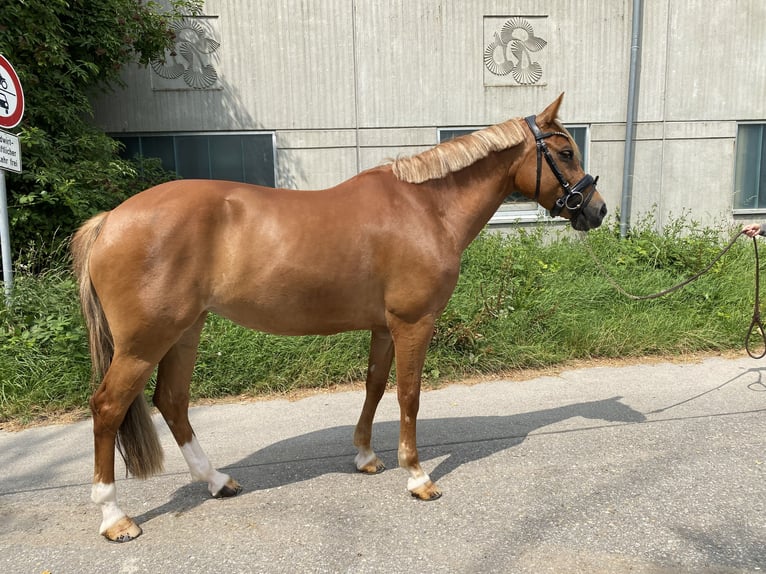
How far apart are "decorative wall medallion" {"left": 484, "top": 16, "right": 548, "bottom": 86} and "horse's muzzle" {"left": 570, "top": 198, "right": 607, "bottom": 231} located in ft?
19.0

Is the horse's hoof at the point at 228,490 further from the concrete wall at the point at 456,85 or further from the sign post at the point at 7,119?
the concrete wall at the point at 456,85

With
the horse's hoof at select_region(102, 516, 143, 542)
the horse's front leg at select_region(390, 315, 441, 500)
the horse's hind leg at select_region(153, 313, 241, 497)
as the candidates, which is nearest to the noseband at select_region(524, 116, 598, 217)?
the horse's front leg at select_region(390, 315, 441, 500)

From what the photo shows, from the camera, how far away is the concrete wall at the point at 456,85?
7578 millimetres

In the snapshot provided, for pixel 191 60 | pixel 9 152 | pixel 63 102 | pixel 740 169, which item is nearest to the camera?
pixel 9 152

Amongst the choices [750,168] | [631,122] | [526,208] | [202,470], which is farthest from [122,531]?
[750,168]

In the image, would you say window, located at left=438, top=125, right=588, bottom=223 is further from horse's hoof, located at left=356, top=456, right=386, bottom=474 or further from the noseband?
horse's hoof, located at left=356, top=456, right=386, bottom=474

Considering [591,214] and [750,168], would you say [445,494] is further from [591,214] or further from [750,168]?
[750,168]

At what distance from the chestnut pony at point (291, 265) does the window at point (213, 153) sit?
215 inches

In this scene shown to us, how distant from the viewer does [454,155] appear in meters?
2.88

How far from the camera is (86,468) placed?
3.12 metres

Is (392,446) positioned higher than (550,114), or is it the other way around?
(550,114)

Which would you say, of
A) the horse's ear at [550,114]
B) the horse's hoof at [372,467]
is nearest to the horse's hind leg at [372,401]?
the horse's hoof at [372,467]

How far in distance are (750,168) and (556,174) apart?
8178mm

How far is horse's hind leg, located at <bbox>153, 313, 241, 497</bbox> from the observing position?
2.79 metres
